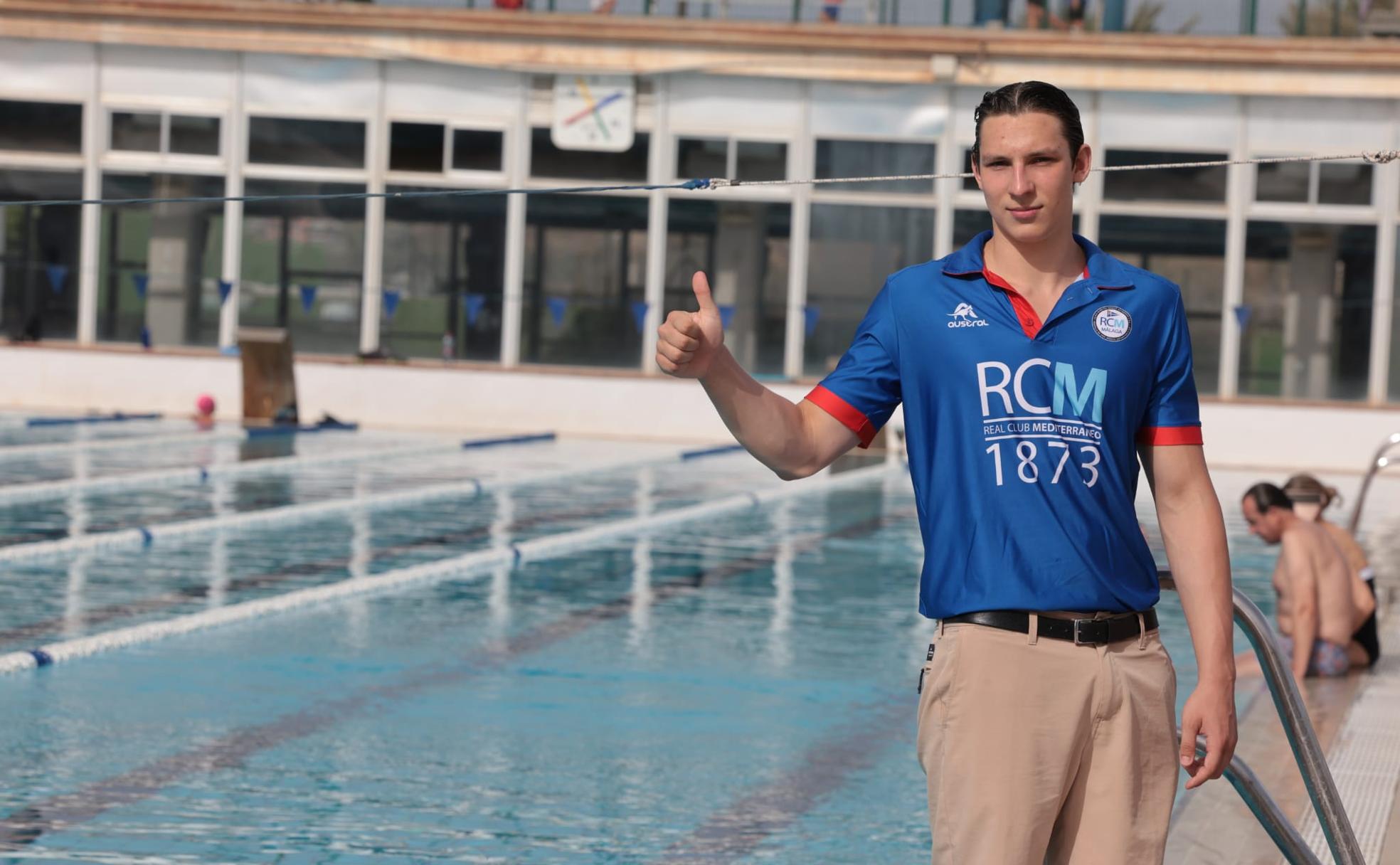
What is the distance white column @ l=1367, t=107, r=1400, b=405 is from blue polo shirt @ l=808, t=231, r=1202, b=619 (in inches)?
837

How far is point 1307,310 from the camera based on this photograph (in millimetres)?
23125

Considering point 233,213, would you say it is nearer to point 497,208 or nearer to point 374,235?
point 374,235

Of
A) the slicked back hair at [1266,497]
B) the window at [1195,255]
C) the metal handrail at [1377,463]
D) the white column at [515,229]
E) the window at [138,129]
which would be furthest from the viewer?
the window at [138,129]

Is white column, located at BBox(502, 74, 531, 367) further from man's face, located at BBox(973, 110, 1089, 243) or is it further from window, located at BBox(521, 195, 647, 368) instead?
man's face, located at BBox(973, 110, 1089, 243)

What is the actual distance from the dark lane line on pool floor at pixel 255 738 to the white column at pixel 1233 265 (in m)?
14.9

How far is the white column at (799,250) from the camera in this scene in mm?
23641

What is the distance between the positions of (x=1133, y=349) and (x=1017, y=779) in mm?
603

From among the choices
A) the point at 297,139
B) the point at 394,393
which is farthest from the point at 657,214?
the point at 297,139

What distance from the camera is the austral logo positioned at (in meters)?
2.66

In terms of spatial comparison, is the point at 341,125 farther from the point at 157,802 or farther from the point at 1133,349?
the point at 1133,349

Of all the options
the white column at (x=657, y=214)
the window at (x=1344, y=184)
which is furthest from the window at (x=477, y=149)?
the window at (x=1344, y=184)

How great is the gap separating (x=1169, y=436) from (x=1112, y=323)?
20 cm

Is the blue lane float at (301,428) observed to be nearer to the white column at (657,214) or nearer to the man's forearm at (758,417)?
the white column at (657,214)

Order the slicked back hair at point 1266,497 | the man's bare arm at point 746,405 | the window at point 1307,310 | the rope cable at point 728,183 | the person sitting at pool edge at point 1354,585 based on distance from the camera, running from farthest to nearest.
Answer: the window at point 1307,310, the person sitting at pool edge at point 1354,585, the slicked back hair at point 1266,497, the rope cable at point 728,183, the man's bare arm at point 746,405
